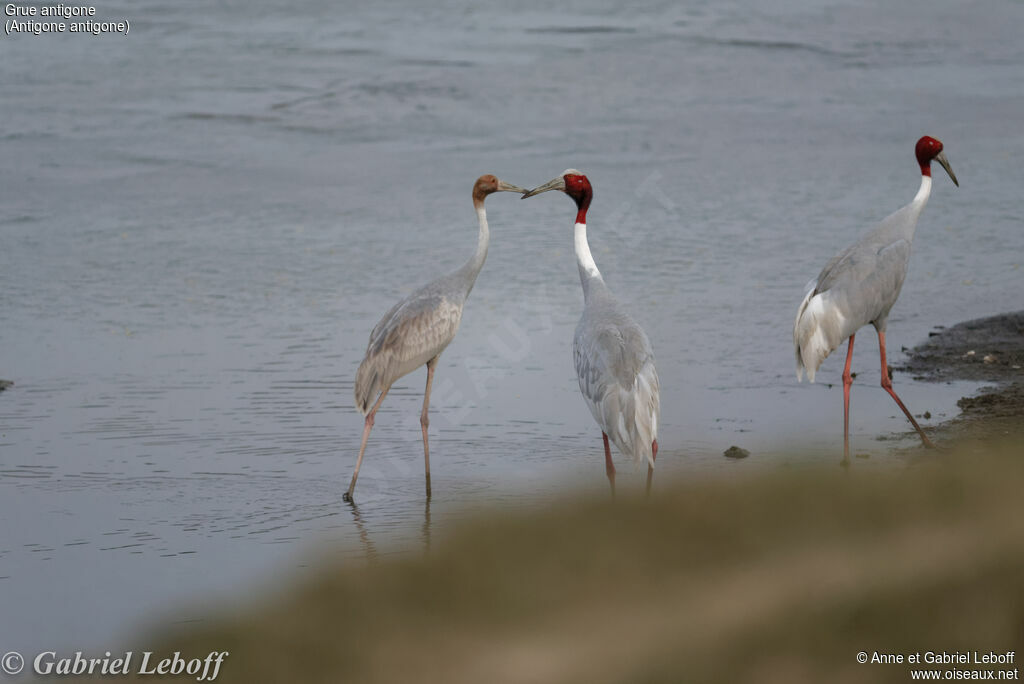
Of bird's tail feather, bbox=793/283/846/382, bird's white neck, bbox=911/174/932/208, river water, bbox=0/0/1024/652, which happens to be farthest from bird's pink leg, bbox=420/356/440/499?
bird's white neck, bbox=911/174/932/208

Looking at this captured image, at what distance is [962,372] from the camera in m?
8.86

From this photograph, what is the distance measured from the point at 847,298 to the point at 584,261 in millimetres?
1503

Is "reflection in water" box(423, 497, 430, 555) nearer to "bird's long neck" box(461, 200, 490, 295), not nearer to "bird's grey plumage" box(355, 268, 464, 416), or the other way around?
"bird's grey plumage" box(355, 268, 464, 416)

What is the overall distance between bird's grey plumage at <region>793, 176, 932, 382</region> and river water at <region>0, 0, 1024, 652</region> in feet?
1.55

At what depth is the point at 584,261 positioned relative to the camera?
8.30 meters

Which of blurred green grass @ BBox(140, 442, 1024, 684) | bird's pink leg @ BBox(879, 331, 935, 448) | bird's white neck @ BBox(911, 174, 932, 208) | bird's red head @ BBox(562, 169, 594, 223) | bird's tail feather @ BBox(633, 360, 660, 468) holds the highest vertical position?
bird's red head @ BBox(562, 169, 594, 223)

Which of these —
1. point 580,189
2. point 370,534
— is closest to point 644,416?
point 370,534

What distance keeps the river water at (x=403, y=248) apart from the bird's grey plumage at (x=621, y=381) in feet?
1.05

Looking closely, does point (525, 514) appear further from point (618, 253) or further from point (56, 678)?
point (618, 253)

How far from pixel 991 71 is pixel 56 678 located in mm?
19029

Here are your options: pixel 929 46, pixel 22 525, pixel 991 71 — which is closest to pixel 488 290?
pixel 22 525

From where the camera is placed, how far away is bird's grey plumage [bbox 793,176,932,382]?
8.04m

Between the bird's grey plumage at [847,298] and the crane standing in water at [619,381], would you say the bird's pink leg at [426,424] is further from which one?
the bird's grey plumage at [847,298]

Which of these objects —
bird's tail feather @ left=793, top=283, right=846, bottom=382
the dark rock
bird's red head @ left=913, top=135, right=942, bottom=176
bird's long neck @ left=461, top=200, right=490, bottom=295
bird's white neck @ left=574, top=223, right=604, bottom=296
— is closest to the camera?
the dark rock
